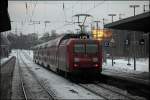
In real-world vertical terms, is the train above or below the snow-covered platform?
above

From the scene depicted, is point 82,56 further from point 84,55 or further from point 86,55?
point 86,55

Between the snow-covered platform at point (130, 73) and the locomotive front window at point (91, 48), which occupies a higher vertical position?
the locomotive front window at point (91, 48)

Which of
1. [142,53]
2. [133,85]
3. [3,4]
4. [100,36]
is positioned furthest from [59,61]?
[142,53]

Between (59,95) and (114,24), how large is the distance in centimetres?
1209

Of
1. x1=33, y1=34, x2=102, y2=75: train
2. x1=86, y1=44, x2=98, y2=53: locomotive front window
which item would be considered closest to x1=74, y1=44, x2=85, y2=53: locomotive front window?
x1=33, y1=34, x2=102, y2=75: train

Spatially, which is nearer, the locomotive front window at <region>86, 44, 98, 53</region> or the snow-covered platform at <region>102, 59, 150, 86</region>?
the snow-covered platform at <region>102, 59, 150, 86</region>

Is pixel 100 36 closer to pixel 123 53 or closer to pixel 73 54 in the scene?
pixel 73 54

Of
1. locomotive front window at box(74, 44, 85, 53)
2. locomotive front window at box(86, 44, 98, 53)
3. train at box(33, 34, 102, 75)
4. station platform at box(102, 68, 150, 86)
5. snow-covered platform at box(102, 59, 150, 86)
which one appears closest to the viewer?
station platform at box(102, 68, 150, 86)

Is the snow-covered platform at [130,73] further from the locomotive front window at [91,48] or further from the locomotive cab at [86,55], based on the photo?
the locomotive front window at [91,48]

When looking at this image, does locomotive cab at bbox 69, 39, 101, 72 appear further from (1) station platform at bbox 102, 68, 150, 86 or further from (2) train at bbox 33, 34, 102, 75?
(1) station platform at bbox 102, 68, 150, 86

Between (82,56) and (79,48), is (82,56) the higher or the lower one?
the lower one

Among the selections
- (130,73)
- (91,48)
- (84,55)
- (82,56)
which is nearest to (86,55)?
(84,55)

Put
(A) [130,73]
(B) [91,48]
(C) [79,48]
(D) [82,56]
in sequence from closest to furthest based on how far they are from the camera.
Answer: (D) [82,56] < (C) [79,48] < (B) [91,48] < (A) [130,73]

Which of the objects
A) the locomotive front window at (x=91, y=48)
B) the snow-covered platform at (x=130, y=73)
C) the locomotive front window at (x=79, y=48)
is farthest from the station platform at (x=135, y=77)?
the locomotive front window at (x=79, y=48)
